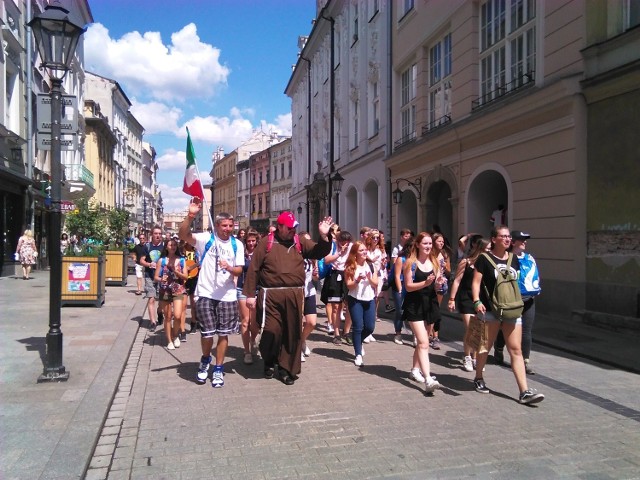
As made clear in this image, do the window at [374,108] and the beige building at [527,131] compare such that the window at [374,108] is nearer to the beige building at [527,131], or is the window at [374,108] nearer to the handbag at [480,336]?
the beige building at [527,131]

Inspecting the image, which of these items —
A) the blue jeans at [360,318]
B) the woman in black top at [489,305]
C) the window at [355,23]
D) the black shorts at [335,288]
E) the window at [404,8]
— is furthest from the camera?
the window at [355,23]

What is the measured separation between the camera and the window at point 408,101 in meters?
18.8

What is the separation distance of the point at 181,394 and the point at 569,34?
32.6ft

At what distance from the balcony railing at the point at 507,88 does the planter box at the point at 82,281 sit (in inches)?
405

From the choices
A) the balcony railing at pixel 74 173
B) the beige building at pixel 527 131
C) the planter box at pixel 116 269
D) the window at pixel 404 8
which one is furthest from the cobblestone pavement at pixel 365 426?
the balcony railing at pixel 74 173

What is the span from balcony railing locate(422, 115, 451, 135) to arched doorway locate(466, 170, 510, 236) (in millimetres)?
2413

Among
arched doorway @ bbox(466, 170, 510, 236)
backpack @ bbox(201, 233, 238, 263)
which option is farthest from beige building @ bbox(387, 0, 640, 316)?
backpack @ bbox(201, 233, 238, 263)

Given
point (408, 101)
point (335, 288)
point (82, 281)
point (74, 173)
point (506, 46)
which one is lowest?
point (82, 281)

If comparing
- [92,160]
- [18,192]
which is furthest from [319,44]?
[18,192]

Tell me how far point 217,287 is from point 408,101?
50.9ft

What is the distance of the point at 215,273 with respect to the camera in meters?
5.66

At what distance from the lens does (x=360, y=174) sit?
981 inches

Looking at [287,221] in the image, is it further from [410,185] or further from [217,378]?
[410,185]

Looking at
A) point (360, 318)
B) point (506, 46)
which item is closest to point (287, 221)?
point (360, 318)
